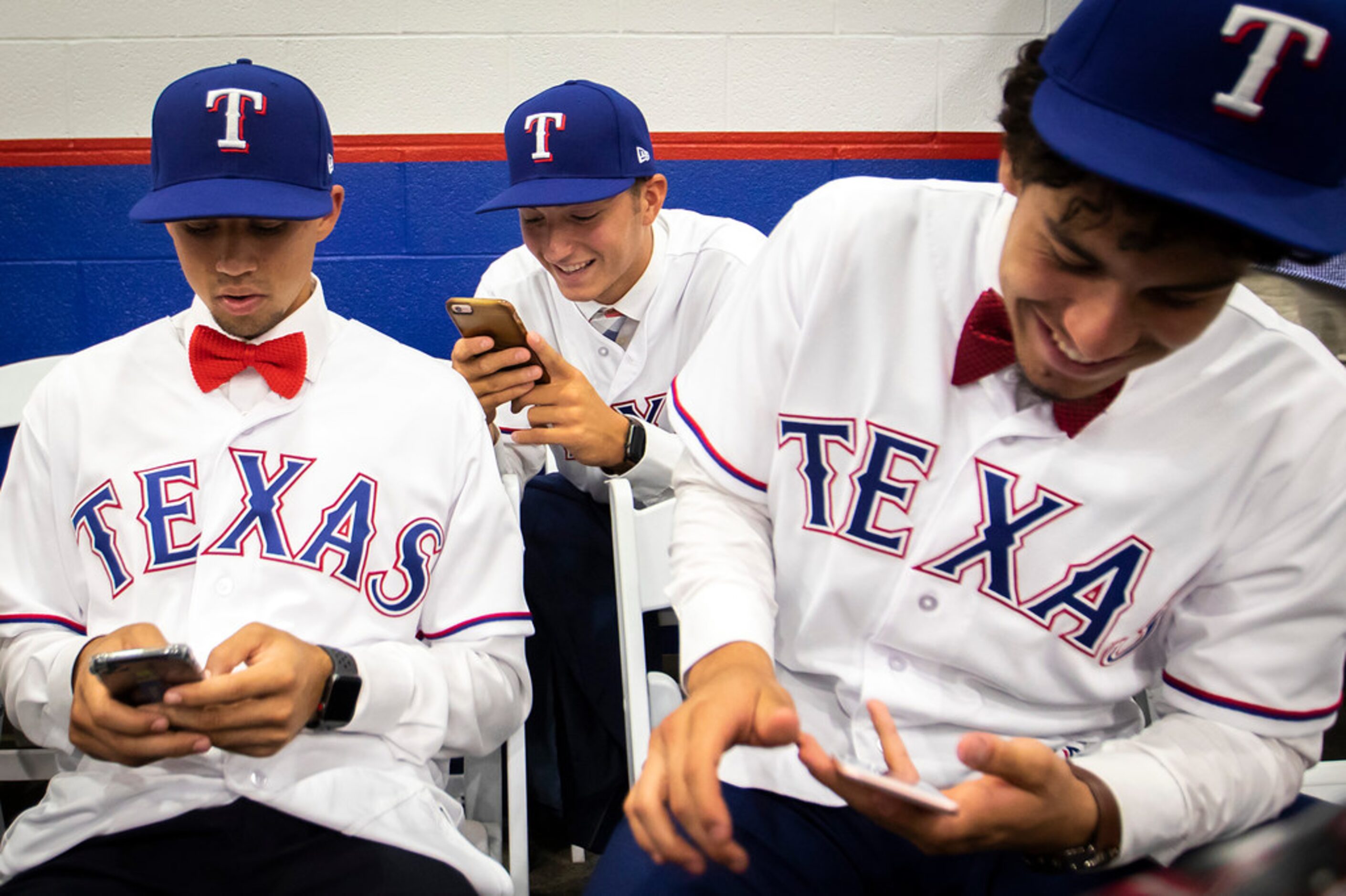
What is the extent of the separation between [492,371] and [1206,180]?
1255 millimetres

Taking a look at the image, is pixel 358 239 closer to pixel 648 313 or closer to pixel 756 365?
pixel 648 313

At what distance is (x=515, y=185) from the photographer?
220 centimetres

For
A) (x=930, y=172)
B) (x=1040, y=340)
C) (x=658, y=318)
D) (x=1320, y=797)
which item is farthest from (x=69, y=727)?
(x=930, y=172)

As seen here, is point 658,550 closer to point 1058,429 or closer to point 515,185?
point 1058,429

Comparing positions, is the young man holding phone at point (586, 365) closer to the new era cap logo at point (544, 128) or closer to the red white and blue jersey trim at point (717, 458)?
the new era cap logo at point (544, 128)

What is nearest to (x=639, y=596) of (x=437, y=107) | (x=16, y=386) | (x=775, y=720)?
(x=775, y=720)

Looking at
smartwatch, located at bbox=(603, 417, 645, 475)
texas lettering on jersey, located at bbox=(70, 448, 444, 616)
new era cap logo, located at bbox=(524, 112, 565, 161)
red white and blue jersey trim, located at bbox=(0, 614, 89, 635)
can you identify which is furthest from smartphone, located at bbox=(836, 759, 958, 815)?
new era cap logo, located at bbox=(524, 112, 565, 161)

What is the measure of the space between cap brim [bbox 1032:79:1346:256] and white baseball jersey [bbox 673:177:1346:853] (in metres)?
0.26

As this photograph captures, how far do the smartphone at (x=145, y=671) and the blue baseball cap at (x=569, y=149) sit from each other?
1283 mm

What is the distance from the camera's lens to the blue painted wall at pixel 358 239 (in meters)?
2.70

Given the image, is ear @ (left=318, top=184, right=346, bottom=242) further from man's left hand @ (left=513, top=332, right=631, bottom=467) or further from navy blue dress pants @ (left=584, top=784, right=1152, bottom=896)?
navy blue dress pants @ (left=584, top=784, right=1152, bottom=896)

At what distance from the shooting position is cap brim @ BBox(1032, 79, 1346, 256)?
77cm

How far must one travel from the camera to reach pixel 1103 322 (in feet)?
2.84

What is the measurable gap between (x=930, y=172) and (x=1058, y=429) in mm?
2065
